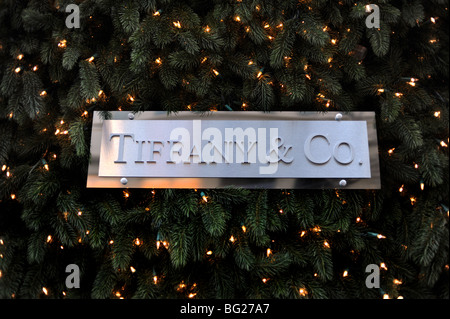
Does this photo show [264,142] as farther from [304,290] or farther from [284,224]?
[304,290]

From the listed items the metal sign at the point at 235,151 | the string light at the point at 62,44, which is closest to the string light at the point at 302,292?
the metal sign at the point at 235,151

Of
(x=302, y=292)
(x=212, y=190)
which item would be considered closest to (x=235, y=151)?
(x=212, y=190)

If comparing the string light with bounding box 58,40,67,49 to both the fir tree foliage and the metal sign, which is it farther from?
the metal sign

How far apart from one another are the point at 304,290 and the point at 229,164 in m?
0.37

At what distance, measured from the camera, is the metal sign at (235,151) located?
2.67 ft

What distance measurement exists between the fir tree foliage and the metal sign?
3cm

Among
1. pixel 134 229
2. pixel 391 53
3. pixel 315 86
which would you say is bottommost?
pixel 134 229

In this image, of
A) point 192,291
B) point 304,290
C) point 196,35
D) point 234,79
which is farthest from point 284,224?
point 196,35

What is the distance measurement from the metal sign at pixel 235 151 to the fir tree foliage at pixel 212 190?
0.11ft

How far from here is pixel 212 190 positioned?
31.9 inches

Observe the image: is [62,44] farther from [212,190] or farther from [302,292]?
[302,292]

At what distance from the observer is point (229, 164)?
0.82m

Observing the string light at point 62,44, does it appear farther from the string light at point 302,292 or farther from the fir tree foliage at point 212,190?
the string light at point 302,292

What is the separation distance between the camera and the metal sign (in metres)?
0.81
